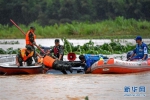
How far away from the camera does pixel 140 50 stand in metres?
19.2

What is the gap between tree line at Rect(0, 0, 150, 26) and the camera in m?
72.7

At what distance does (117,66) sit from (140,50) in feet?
2.94

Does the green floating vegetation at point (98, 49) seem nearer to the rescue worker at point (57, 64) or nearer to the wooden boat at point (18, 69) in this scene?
the rescue worker at point (57, 64)

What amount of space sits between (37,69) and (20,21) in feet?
182

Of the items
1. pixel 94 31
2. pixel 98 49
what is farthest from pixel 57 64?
pixel 94 31

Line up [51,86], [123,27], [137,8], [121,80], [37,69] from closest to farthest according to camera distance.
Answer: [51,86] < [121,80] < [37,69] < [123,27] < [137,8]

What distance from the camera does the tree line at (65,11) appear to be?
238 ft

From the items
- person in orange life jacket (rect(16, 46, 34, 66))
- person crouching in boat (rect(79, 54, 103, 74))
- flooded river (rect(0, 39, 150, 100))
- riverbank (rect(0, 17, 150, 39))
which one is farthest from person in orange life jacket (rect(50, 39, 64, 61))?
riverbank (rect(0, 17, 150, 39))

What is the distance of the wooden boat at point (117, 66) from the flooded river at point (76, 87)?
23 cm

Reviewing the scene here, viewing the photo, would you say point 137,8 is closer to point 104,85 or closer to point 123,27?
point 123,27

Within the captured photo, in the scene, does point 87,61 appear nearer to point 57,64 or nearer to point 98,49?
point 57,64

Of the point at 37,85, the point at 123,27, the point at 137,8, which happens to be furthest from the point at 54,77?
the point at 137,8

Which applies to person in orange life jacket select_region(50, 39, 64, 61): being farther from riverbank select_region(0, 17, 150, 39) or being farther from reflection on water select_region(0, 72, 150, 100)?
riverbank select_region(0, 17, 150, 39)

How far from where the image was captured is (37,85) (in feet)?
55.6
